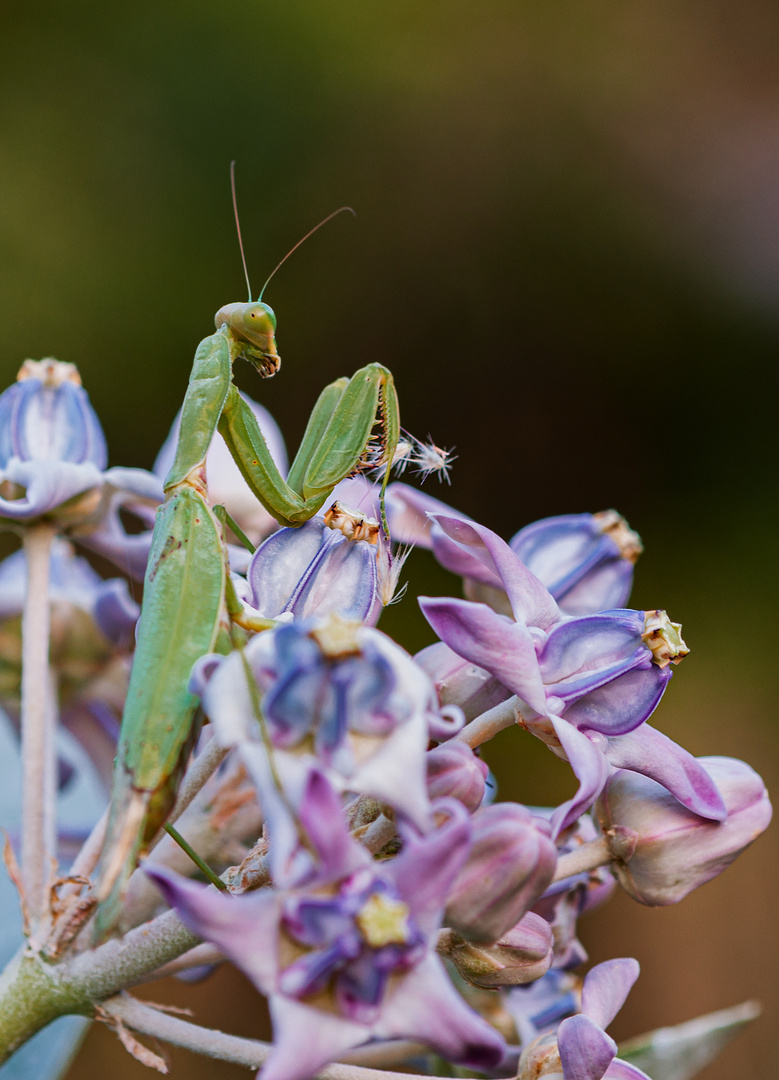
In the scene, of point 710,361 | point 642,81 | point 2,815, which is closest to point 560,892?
point 2,815

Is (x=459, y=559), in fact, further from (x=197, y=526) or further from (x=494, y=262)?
(x=494, y=262)

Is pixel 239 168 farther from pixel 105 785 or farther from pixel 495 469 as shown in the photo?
pixel 105 785

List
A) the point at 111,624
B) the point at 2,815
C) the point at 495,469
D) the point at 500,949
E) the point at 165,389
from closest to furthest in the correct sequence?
the point at 500,949 → the point at 111,624 → the point at 2,815 → the point at 165,389 → the point at 495,469

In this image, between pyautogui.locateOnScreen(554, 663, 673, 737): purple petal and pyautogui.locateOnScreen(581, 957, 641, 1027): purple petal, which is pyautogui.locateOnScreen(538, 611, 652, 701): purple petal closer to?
pyautogui.locateOnScreen(554, 663, 673, 737): purple petal

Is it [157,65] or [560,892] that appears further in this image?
[157,65]

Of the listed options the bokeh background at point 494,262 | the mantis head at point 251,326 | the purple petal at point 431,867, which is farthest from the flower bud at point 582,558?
the bokeh background at point 494,262
